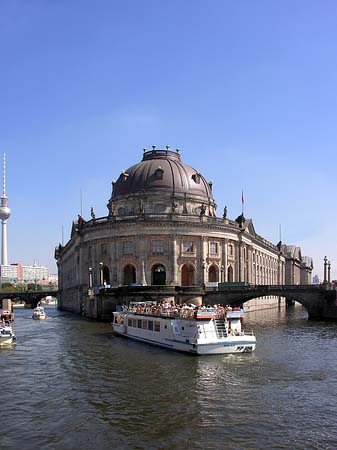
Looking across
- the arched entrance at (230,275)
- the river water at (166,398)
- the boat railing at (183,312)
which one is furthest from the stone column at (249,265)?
the river water at (166,398)

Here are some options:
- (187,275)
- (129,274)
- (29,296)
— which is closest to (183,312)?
(129,274)

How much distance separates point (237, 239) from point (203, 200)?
12.0 metres

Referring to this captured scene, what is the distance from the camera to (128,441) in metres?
22.8

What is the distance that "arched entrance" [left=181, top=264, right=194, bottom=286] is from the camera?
95.8m

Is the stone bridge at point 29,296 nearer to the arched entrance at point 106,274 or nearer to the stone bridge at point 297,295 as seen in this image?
the arched entrance at point 106,274

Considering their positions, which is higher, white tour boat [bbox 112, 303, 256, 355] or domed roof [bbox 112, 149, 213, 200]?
domed roof [bbox 112, 149, 213, 200]

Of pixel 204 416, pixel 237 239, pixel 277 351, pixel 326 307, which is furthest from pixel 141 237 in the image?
pixel 204 416

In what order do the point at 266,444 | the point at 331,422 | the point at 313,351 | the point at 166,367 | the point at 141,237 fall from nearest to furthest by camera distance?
1. the point at 266,444
2. the point at 331,422
3. the point at 166,367
4. the point at 313,351
5. the point at 141,237

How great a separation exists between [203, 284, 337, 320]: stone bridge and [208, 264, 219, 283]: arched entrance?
12440 mm

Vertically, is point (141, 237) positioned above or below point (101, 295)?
above

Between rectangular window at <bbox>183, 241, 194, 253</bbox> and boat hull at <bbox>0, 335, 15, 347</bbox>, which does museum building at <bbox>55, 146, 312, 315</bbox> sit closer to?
rectangular window at <bbox>183, 241, 194, 253</bbox>

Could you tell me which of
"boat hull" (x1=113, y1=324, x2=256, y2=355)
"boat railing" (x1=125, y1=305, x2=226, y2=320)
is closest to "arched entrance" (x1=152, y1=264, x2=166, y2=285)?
"boat railing" (x1=125, y1=305, x2=226, y2=320)

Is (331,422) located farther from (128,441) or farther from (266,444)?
(128,441)

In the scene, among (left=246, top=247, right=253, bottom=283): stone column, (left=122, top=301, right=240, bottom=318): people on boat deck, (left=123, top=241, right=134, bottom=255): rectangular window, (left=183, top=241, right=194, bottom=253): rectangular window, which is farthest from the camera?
(left=246, top=247, right=253, bottom=283): stone column
